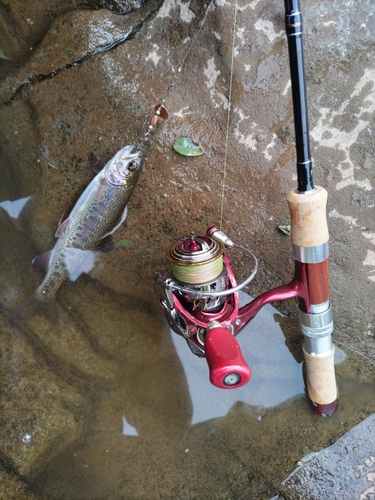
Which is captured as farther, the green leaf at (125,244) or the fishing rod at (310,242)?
the green leaf at (125,244)

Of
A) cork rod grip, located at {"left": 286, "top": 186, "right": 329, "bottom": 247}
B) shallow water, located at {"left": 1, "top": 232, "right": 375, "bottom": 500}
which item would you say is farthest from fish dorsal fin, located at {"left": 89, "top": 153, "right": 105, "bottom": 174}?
cork rod grip, located at {"left": 286, "top": 186, "right": 329, "bottom": 247}

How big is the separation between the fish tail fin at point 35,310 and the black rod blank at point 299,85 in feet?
6.05

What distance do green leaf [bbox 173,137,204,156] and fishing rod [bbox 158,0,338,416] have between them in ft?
2.22

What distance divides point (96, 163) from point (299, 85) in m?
1.52

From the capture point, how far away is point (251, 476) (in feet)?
8.21

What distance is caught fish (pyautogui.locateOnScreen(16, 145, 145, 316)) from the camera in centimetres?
273

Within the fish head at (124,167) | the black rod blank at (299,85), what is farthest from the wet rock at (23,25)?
the black rod blank at (299,85)

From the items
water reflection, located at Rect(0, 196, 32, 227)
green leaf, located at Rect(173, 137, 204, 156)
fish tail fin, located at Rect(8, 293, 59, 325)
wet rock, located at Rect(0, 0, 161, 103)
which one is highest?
wet rock, located at Rect(0, 0, 161, 103)

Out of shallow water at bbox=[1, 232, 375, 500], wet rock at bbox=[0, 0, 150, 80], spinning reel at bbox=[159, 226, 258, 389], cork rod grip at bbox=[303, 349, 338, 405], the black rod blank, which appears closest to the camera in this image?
the black rod blank

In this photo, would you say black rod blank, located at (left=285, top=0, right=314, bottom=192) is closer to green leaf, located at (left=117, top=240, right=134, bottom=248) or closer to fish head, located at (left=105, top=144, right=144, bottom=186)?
fish head, located at (left=105, top=144, right=144, bottom=186)

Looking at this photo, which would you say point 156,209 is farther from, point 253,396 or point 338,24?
point 338,24

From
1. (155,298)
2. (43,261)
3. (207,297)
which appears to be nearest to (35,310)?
(43,261)

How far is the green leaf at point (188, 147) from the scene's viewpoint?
2748mm

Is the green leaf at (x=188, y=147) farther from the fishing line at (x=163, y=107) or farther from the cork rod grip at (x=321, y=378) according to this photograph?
the cork rod grip at (x=321, y=378)
